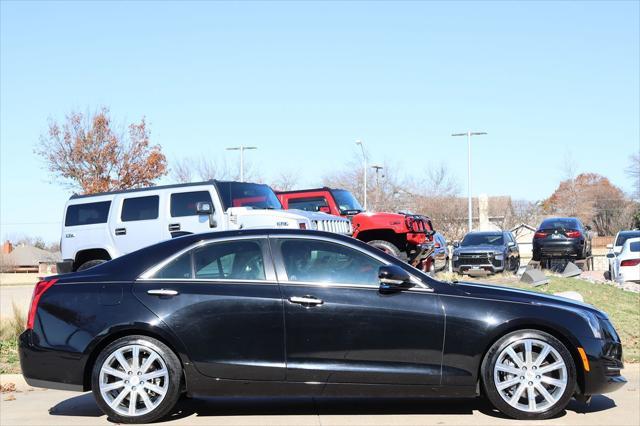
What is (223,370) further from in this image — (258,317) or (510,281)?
(510,281)

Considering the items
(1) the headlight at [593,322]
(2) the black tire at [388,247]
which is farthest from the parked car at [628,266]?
(1) the headlight at [593,322]

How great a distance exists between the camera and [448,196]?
49.4 metres

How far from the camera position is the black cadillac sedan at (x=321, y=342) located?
5930 mm

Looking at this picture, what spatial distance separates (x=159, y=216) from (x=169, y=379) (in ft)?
24.9

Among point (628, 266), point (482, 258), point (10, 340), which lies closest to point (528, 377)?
point (10, 340)

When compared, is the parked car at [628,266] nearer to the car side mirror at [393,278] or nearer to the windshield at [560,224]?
the windshield at [560,224]

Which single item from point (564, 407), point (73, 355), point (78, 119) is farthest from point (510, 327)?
point (78, 119)

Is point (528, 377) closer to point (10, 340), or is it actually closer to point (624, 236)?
point (10, 340)

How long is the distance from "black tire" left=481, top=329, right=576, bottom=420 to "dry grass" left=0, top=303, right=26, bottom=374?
549 cm

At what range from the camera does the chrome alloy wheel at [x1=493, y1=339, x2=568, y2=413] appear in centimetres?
590

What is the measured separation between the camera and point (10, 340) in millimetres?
10445

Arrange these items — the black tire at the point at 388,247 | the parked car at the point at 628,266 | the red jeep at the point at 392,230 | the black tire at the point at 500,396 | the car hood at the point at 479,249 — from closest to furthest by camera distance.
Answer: the black tire at the point at 500,396 → the black tire at the point at 388,247 → the red jeep at the point at 392,230 → the parked car at the point at 628,266 → the car hood at the point at 479,249

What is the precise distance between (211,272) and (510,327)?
244 centimetres

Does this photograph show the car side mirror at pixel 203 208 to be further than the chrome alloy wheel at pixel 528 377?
Yes
